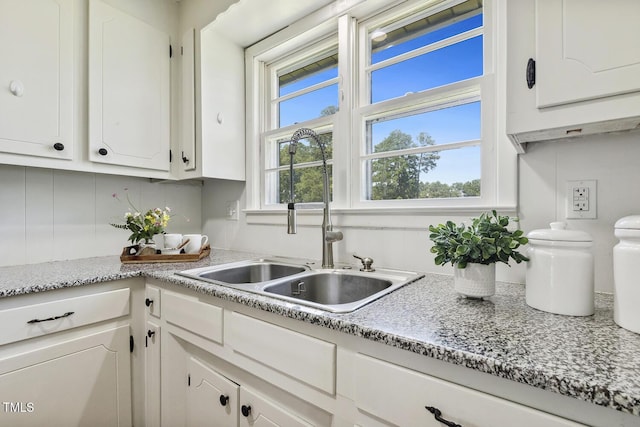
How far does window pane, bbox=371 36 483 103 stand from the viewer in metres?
1.27

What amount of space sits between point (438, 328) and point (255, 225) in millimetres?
1429

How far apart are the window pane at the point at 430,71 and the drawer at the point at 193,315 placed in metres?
1.23

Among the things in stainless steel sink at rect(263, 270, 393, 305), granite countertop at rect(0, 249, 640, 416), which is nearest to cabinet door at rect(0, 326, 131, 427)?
granite countertop at rect(0, 249, 640, 416)

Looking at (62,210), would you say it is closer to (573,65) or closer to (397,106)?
(397,106)

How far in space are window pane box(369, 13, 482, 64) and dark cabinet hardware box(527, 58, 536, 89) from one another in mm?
628

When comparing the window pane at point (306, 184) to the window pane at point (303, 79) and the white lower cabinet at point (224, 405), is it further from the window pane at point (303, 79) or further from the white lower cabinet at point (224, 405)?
the white lower cabinet at point (224, 405)

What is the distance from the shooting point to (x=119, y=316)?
4.48ft

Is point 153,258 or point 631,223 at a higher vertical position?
point 631,223

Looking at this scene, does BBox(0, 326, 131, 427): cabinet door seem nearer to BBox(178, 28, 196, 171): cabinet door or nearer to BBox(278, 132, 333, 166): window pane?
BBox(178, 28, 196, 171): cabinet door

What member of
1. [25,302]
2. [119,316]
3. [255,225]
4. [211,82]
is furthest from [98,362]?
[211,82]

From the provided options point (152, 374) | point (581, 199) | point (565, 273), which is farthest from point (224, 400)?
point (581, 199)

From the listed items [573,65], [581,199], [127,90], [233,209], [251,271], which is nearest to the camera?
[573,65]

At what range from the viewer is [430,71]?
1.38 m

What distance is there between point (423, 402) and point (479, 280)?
376 mm
